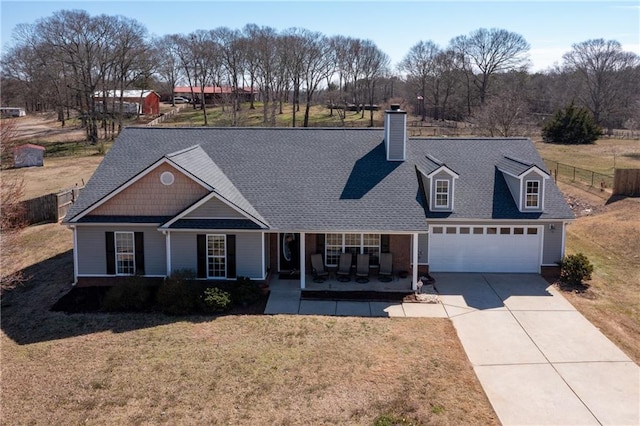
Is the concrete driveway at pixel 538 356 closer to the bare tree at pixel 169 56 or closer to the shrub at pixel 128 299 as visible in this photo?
the shrub at pixel 128 299

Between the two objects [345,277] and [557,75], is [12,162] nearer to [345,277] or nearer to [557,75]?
[345,277]

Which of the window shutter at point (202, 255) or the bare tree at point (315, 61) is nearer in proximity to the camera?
the window shutter at point (202, 255)

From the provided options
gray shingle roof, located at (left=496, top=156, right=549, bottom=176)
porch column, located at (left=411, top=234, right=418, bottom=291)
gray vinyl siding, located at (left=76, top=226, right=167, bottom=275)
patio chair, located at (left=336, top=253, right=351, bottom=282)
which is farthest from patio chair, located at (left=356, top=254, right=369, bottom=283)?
gray vinyl siding, located at (left=76, top=226, right=167, bottom=275)

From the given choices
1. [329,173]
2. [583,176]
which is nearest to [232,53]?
[583,176]

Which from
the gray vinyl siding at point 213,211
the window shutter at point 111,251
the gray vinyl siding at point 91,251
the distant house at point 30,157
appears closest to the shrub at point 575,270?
the gray vinyl siding at point 213,211

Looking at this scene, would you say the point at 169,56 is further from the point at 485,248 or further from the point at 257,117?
the point at 485,248

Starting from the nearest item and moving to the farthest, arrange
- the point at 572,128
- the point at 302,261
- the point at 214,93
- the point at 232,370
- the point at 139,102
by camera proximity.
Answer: the point at 232,370 → the point at 302,261 → the point at 572,128 → the point at 139,102 → the point at 214,93

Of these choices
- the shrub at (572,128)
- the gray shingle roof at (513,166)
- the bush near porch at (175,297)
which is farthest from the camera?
the shrub at (572,128)
